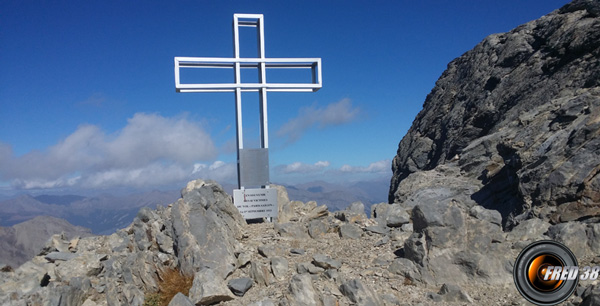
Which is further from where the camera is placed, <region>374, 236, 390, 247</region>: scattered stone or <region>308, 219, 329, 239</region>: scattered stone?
<region>308, 219, 329, 239</region>: scattered stone

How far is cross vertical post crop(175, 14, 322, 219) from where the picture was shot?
1538 centimetres

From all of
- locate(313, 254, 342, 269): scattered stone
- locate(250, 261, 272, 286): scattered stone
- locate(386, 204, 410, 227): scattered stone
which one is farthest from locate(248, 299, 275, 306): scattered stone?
locate(386, 204, 410, 227): scattered stone

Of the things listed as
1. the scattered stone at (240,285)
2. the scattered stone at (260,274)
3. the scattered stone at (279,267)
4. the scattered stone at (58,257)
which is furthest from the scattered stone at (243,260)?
the scattered stone at (58,257)

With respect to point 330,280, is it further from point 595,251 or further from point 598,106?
point 598,106

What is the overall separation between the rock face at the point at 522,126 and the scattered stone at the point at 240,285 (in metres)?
7.64

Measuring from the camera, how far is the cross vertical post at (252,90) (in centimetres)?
1538

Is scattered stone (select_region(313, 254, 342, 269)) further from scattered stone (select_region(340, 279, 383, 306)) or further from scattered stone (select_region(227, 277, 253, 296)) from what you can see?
scattered stone (select_region(227, 277, 253, 296))

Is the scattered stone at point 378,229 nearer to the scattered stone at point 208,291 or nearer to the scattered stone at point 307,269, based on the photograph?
the scattered stone at point 307,269

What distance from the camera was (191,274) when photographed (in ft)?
32.1

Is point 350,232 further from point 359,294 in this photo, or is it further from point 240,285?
point 240,285

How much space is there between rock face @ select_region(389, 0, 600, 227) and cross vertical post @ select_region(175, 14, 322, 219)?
6862 millimetres

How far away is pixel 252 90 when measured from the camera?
16.4 m

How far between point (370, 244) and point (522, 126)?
9.68 metres

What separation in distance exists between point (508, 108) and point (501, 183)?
8.52 meters
